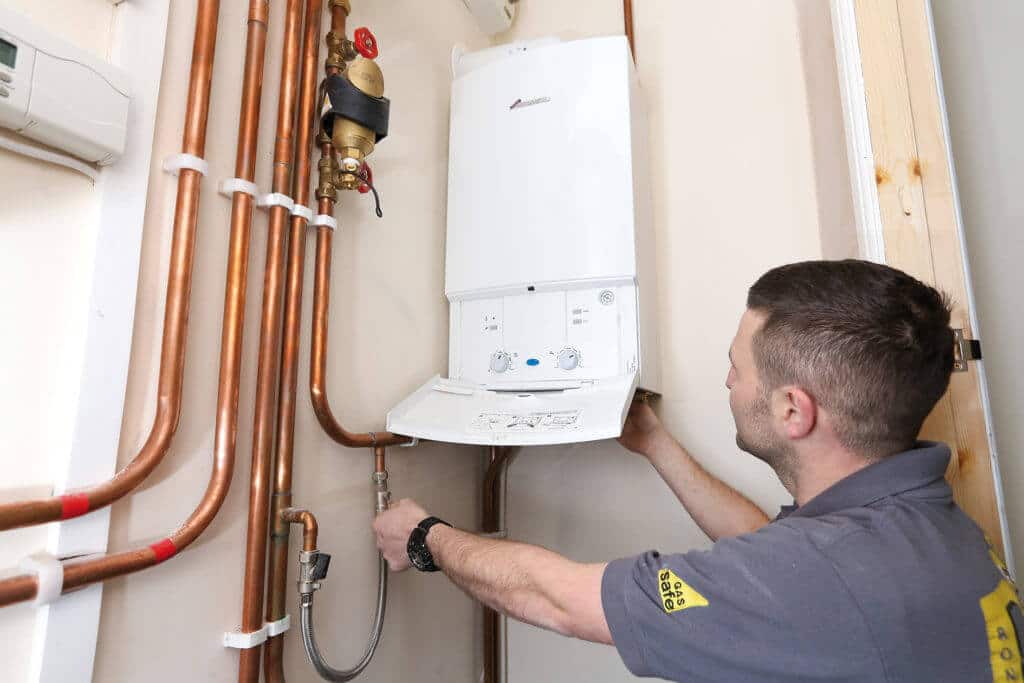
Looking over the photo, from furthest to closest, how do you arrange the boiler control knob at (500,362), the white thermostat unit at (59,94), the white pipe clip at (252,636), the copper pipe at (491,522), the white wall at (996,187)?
the copper pipe at (491,522) → the boiler control knob at (500,362) → the white wall at (996,187) → the white pipe clip at (252,636) → the white thermostat unit at (59,94)

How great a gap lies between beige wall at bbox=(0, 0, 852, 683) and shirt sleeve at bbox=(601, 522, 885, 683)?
523mm

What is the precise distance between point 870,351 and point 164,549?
0.83 metres

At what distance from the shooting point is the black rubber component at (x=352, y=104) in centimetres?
81

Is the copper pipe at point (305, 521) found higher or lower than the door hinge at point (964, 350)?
lower

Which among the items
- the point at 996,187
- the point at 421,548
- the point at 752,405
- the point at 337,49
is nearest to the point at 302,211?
the point at 337,49

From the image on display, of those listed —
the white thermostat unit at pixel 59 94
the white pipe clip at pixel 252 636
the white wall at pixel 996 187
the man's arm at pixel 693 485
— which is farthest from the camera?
the man's arm at pixel 693 485

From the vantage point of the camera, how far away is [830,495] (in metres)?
0.65

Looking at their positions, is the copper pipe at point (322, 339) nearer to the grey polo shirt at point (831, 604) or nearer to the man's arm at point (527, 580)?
the man's arm at point (527, 580)

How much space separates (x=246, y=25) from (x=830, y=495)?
1.01 m

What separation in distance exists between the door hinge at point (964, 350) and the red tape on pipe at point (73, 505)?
1080mm

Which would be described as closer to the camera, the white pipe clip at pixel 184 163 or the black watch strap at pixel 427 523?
the white pipe clip at pixel 184 163

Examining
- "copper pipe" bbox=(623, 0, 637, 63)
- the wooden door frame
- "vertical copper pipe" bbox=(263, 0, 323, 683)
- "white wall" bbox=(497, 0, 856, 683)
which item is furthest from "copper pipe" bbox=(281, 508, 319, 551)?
"copper pipe" bbox=(623, 0, 637, 63)

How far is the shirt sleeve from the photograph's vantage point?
1.68ft

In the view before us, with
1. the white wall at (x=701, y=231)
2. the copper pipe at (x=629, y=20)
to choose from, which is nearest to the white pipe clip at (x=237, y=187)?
the white wall at (x=701, y=231)
